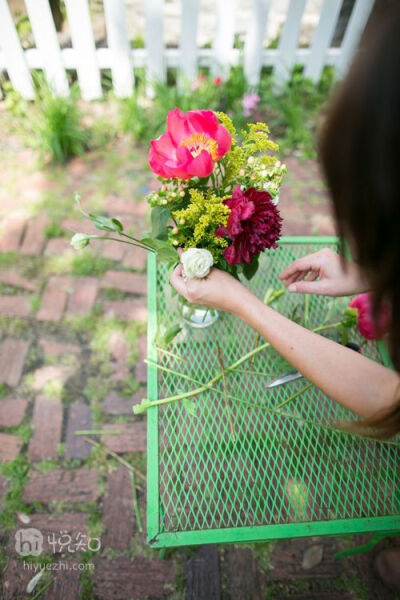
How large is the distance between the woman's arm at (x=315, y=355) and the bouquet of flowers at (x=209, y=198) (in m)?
0.07

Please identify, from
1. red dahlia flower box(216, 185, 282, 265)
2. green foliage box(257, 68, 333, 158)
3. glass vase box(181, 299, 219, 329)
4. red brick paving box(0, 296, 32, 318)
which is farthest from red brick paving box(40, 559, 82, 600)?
green foliage box(257, 68, 333, 158)

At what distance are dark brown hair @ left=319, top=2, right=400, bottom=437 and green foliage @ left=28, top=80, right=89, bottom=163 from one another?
6.88ft

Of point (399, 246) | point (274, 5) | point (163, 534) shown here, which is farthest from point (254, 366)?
point (274, 5)

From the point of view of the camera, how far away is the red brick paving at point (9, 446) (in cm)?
170

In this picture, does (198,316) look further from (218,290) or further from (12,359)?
(12,359)

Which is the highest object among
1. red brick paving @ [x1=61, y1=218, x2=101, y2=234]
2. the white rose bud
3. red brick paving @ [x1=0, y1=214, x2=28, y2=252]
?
the white rose bud

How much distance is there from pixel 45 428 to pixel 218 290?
1151mm

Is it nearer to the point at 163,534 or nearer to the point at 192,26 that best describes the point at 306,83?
the point at 192,26

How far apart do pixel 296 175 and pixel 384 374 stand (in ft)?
6.16

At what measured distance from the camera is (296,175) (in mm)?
2615

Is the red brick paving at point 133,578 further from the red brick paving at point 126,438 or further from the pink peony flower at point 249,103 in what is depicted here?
the pink peony flower at point 249,103

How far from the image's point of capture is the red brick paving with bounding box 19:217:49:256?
221cm
